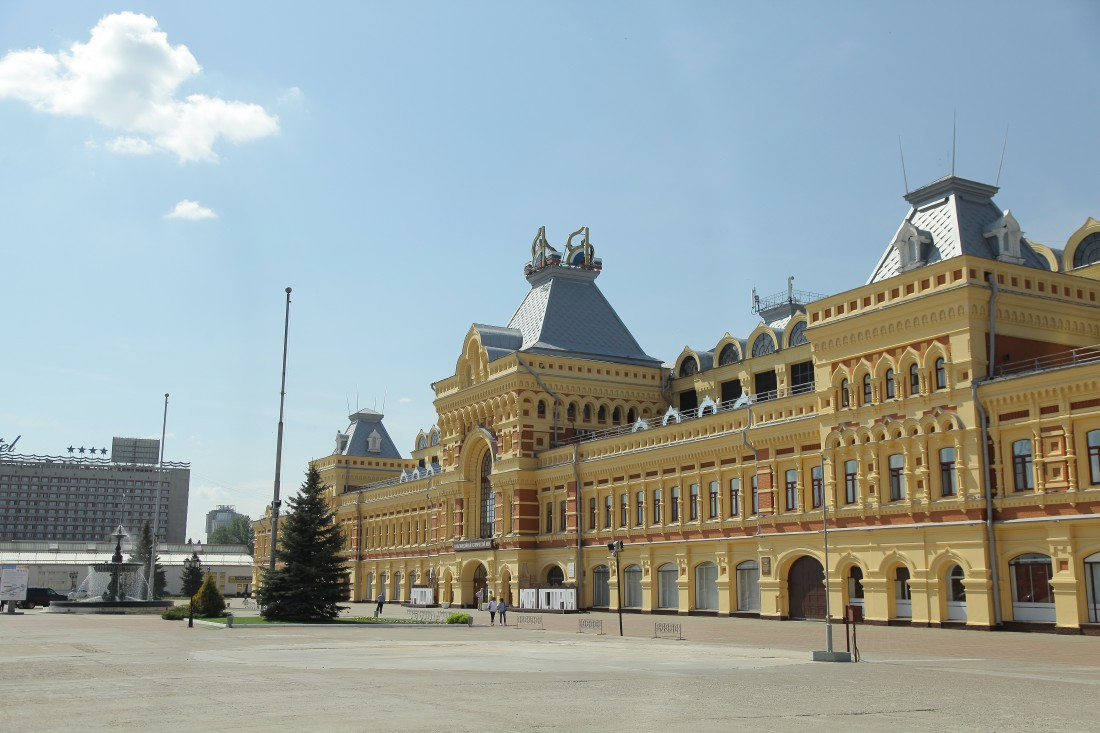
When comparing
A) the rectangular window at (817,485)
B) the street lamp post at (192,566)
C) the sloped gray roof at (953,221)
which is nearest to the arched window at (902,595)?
the rectangular window at (817,485)

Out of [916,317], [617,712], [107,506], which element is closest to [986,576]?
[916,317]

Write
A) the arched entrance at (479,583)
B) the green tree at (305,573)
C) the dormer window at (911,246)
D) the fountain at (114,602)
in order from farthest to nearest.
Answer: the arched entrance at (479,583) → the fountain at (114,602) → the green tree at (305,573) → the dormer window at (911,246)

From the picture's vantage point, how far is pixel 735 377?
197 feet

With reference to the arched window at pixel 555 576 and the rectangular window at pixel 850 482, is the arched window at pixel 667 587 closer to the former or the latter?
the arched window at pixel 555 576

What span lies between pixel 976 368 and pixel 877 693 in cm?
2225

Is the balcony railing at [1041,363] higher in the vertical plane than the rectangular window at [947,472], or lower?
higher

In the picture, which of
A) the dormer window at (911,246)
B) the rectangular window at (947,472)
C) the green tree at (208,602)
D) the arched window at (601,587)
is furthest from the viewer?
the arched window at (601,587)

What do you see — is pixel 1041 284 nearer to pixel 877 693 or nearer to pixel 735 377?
pixel 735 377

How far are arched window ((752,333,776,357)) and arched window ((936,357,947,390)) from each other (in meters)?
18.9

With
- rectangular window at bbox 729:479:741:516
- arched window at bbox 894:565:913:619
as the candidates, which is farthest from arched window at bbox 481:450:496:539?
arched window at bbox 894:565:913:619

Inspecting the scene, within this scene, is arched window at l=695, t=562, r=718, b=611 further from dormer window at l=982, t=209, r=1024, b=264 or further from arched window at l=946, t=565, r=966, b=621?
dormer window at l=982, t=209, r=1024, b=264

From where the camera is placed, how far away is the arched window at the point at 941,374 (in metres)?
37.8

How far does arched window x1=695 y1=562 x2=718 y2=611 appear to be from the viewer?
164ft

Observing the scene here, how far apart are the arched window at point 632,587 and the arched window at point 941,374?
21.8 metres
